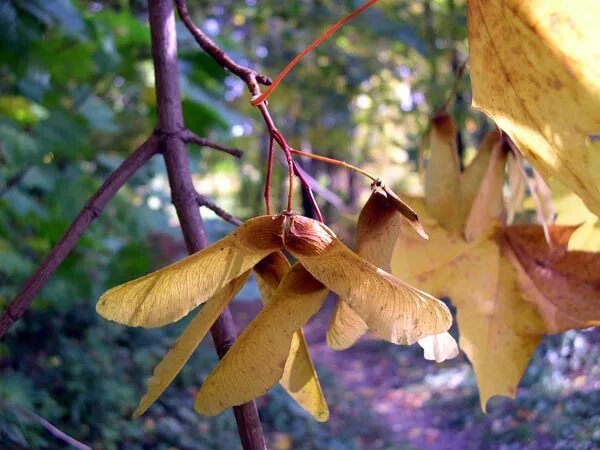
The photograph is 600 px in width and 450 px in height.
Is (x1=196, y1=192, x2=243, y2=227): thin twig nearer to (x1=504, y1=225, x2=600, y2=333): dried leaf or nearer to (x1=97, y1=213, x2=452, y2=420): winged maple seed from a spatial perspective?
(x1=97, y1=213, x2=452, y2=420): winged maple seed

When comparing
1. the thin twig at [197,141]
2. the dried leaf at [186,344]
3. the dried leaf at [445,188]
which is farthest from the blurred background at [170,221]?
the dried leaf at [186,344]

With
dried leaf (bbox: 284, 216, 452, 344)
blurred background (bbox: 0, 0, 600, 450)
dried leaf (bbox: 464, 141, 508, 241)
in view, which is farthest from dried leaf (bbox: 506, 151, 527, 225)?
dried leaf (bbox: 284, 216, 452, 344)

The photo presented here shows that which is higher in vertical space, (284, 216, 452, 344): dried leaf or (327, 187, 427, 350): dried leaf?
(327, 187, 427, 350): dried leaf

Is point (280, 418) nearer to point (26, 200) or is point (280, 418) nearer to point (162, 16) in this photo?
point (26, 200)

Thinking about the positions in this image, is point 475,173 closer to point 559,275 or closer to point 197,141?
point 559,275

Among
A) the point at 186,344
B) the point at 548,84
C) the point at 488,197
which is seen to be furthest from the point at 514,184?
the point at 186,344

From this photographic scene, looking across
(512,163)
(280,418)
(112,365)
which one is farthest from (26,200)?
(280,418)
